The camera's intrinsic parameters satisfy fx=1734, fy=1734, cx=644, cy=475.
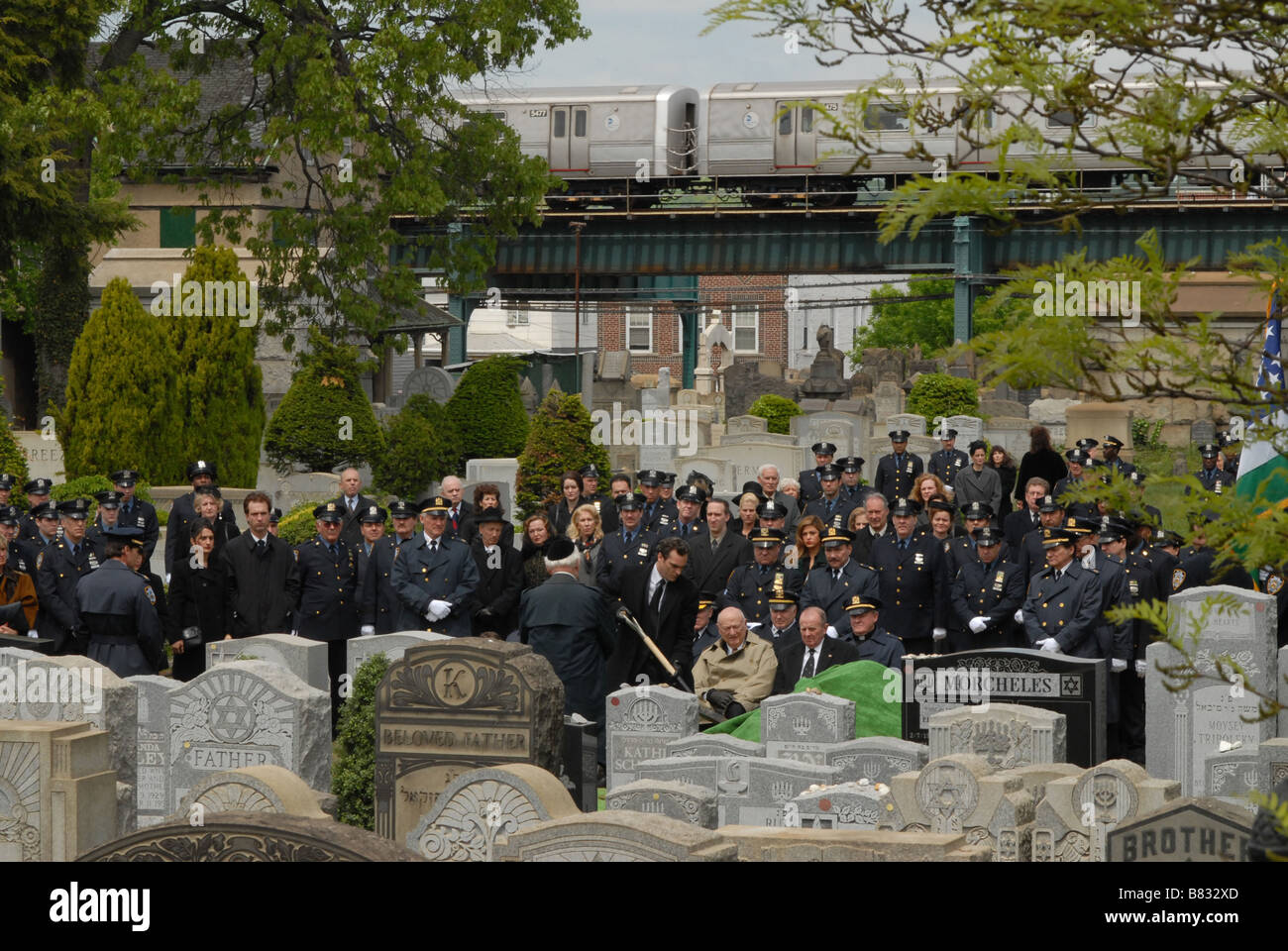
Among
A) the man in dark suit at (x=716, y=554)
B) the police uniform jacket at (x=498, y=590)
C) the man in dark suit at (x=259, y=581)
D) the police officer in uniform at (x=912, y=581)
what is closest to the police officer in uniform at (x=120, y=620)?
the man in dark suit at (x=259, y=581)

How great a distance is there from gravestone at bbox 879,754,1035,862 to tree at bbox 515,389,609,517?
11.8 m

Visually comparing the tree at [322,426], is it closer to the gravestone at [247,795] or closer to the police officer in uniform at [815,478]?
the police officer in uniform at [815,478]

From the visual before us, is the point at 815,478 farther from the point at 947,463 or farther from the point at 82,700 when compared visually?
the point at 82,700

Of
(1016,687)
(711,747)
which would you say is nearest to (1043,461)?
(1016,687)

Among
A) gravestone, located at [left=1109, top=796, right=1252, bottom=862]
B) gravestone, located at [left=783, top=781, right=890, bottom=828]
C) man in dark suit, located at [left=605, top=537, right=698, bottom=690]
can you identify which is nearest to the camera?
gravestone, located at [left=1109, top=796, right=1252, bottom=862]

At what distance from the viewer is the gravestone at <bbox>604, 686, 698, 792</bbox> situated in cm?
1043

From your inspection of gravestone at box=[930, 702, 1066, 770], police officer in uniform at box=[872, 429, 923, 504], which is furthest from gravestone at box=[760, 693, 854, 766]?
police officer in uniform at box=[872, 429, 923, 504]

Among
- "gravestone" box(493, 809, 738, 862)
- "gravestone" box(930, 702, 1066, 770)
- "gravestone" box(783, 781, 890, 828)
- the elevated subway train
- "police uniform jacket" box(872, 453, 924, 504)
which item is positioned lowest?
"gravestone" box(783, 781, 890, 828)

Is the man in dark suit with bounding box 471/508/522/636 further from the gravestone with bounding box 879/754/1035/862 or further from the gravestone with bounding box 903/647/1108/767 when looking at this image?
the gravestone with bounding box 879/754/1035/862

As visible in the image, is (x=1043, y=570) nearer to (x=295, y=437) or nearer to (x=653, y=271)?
(x=295, y=437)

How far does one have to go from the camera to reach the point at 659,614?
12.2 metres

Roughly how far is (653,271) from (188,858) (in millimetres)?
33585

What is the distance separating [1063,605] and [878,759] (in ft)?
9.91

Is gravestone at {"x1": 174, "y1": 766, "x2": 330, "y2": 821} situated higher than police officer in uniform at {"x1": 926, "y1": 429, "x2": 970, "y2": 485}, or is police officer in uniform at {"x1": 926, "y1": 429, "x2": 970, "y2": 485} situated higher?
police officer in uniform at {"x1": 926, "y1": 429, "x2": 970, "y2": 485}
